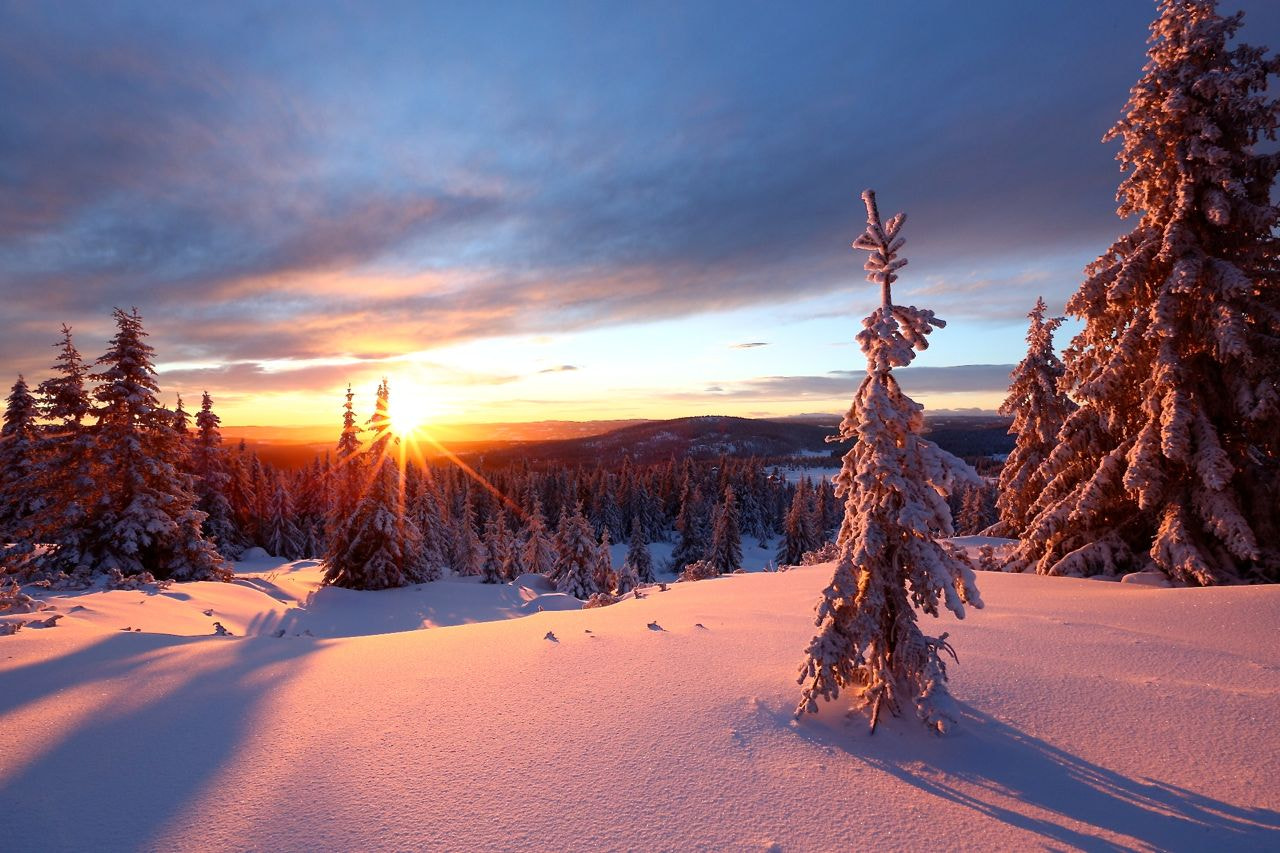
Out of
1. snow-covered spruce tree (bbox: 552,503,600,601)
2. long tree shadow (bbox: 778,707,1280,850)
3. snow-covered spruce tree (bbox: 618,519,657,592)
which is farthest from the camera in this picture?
snow-covered spruce tree (bbox: 618,519,657,592)

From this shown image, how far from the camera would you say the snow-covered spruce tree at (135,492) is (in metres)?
18.2

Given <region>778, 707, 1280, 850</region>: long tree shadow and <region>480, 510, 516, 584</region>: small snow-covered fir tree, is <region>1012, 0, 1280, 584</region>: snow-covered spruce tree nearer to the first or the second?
<region>778, 707, 1280, 850</region>: long tree shadow

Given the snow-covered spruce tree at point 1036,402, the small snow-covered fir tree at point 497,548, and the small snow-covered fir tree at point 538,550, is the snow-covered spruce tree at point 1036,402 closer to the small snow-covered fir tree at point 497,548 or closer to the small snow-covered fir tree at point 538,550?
the small snow-covered fir tree at point 497,548

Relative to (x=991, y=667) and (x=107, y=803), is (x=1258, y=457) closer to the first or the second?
(x=991, y=667)

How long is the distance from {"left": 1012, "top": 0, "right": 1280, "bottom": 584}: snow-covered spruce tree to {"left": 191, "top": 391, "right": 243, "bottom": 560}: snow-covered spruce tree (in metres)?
43.6

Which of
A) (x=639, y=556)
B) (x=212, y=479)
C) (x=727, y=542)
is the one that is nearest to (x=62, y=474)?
(x=212, y=479)

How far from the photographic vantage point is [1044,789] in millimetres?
3721

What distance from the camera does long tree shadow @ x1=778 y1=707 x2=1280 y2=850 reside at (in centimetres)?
325

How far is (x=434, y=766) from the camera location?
4137mm

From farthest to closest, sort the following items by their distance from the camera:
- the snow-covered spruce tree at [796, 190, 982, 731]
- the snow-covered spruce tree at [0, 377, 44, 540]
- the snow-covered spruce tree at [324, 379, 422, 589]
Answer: the snow-covered spruce tree at [324, 379, 422, 589]
the snow-covered spruce tree at [0, 377, 44, 540]
the snow-covered spruce tree at [796, 190, 982, 731]

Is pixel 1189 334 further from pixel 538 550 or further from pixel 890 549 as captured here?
pixel 538 550

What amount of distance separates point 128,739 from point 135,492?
19.4m

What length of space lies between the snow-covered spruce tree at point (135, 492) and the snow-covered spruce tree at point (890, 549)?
22669 millimetres

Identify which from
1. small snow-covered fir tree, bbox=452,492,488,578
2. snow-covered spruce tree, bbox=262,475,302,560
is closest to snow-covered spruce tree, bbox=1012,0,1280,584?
small snow-covered fir tree, bbox=452,492,488,578
